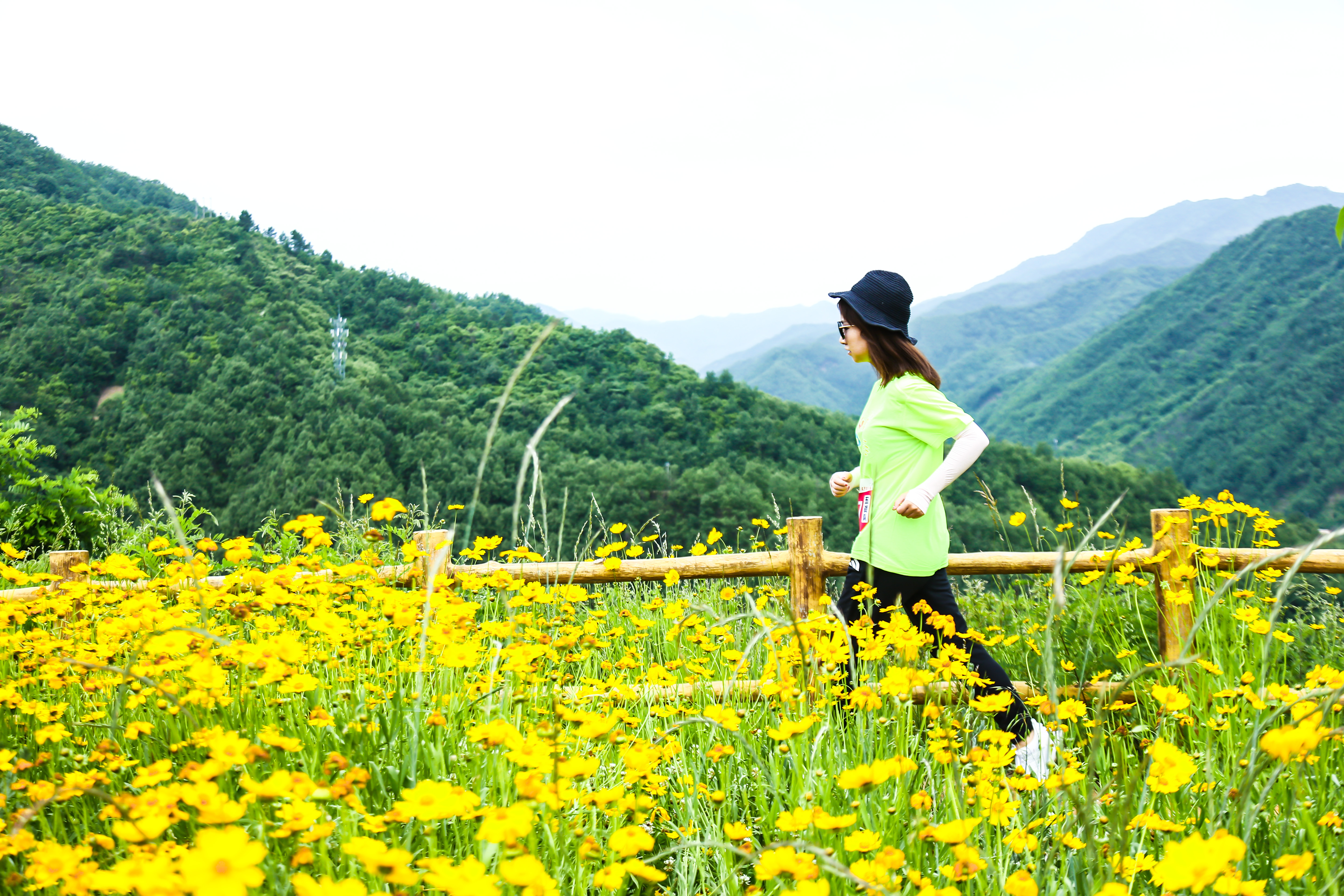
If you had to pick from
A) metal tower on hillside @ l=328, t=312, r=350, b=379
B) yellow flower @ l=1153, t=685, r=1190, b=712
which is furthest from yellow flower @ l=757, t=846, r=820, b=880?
metal tower on hillside @ l=328, t=312, r=350, b=379

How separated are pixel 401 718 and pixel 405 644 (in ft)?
1.74

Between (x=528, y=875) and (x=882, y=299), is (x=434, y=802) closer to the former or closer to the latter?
(x=528, y=875)

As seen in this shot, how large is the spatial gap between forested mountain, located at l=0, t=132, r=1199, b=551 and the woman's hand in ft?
60.2

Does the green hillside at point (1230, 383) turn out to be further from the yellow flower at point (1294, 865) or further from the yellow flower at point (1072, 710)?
the yellow flower at point (1294, 865)

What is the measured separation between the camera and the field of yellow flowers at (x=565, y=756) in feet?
3.27

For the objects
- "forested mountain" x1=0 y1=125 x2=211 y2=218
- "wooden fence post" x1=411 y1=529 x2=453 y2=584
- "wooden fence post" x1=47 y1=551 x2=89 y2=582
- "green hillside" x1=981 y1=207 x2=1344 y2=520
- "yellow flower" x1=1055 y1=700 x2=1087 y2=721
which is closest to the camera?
"yellow flower" x1=1055 y1=700 x2=1087 y2=721

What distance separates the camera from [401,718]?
1627 millimetres

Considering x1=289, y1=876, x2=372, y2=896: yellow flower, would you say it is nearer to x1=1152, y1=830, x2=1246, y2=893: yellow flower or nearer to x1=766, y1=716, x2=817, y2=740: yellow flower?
x1=766, y1=716, x2=817, y2=740: yellow flower

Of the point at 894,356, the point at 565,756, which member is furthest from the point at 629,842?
the point at 894,356

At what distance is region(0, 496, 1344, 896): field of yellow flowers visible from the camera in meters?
1.00

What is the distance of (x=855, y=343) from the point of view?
261 cm

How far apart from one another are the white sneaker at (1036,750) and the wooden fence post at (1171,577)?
117 centimetres

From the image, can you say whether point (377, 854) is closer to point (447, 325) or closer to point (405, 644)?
point (405, 644)

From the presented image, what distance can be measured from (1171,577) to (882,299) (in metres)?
1.69
